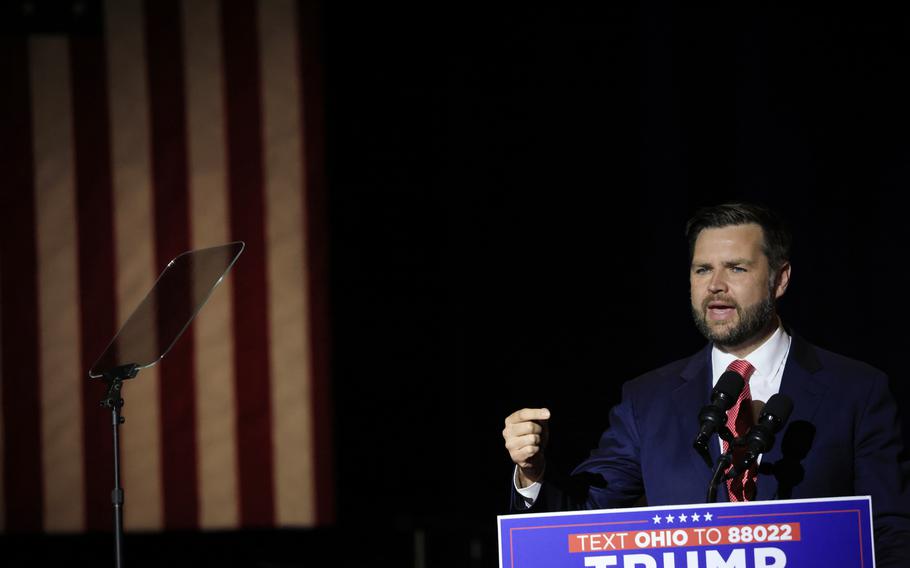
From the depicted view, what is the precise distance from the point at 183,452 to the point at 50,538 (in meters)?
0.61

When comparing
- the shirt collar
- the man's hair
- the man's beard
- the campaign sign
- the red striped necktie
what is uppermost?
the man's hair

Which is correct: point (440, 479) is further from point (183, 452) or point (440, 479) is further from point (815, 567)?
point (815, 567)

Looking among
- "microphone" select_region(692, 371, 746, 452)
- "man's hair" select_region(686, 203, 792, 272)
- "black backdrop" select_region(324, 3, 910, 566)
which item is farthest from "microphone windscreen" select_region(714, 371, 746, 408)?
"black backdrop" select_region(324, 3, 910, 566)

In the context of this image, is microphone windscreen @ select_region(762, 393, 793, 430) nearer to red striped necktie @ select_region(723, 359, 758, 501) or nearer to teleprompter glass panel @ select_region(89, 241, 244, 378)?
red striped necktie @ select_region(723, 359, 758, 501)

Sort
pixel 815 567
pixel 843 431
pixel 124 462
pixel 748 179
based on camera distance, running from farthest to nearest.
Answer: pixel 124 462
pixel 748 179
pixel 843 431
pixel 815 567

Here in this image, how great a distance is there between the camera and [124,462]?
404 centimetres

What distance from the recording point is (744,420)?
1.91 m

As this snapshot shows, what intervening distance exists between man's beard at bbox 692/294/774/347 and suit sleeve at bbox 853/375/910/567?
0.23 m

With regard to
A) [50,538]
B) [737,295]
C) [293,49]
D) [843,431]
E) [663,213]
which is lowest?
[50,538]

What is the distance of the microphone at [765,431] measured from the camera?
4.94 feet

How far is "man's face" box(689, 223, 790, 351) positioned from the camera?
2000mm

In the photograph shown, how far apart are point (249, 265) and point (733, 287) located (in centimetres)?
252

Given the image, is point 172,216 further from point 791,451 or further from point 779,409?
point 779,409

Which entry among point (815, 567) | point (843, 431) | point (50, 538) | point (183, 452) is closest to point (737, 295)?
point (843, 431)
